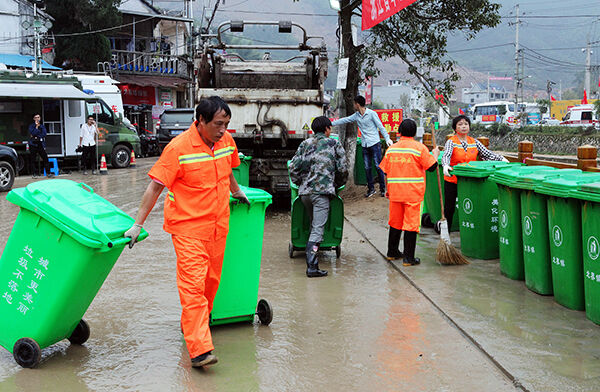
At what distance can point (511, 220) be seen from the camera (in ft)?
22.3

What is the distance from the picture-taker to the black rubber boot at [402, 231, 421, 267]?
298 inches

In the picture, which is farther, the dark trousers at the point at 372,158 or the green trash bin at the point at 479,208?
the dark trousers at the point at 372,158

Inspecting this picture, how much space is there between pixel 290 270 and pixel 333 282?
72 centimetres

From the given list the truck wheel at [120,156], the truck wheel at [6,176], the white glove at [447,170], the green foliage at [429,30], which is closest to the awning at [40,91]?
the truck wheel at [120,156]

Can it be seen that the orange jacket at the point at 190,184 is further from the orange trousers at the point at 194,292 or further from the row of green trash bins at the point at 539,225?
the row of green trash bins at the point at 539,225

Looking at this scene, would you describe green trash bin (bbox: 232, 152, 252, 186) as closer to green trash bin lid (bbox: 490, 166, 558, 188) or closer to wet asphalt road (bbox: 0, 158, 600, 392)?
wet asphalt road (bbox: 0, 158, 600, 392)

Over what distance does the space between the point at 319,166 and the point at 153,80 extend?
3401cm

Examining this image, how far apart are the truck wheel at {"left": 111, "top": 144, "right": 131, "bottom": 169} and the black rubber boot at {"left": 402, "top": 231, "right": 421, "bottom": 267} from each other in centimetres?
1689

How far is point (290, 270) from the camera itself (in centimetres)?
759

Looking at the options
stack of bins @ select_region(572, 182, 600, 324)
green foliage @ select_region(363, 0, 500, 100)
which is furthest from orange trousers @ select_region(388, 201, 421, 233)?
green foliage @ select_region(363, 0, 500, 100)

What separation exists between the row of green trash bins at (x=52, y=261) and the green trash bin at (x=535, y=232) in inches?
140

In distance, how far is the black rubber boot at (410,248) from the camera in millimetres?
7566

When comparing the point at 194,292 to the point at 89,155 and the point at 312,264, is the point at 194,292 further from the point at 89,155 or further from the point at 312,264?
the point at 89,155

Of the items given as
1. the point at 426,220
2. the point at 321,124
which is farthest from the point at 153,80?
the point at 321,124
